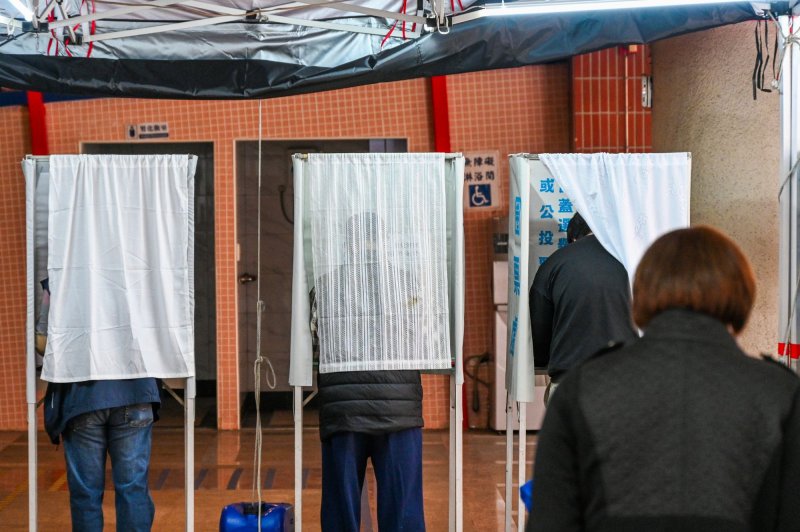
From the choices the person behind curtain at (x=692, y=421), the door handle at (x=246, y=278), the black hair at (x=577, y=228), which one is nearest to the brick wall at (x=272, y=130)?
the door handle at (x=246, y=278)

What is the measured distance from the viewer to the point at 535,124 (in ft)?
24.2

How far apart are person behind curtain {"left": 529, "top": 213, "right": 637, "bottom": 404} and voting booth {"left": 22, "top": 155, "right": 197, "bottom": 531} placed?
162 cm

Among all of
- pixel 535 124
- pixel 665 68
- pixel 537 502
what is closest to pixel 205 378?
pixel 535 124

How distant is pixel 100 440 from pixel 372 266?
1415 millimetres

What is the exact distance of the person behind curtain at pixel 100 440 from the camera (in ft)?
13.2

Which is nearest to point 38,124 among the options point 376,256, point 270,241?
point 270,241

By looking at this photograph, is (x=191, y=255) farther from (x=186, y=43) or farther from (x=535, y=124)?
(x=535, y=124)

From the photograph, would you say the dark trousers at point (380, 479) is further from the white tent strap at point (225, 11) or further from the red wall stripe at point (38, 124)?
the red wall stripe at point (38, 124)

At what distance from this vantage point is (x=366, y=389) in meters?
4.00

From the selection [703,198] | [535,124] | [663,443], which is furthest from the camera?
[535,124]

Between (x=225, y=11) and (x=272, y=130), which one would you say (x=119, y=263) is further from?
(x=272, y=130)

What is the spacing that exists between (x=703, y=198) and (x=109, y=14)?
10.3ft

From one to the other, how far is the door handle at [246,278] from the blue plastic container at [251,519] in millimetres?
3762

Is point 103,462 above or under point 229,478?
above
